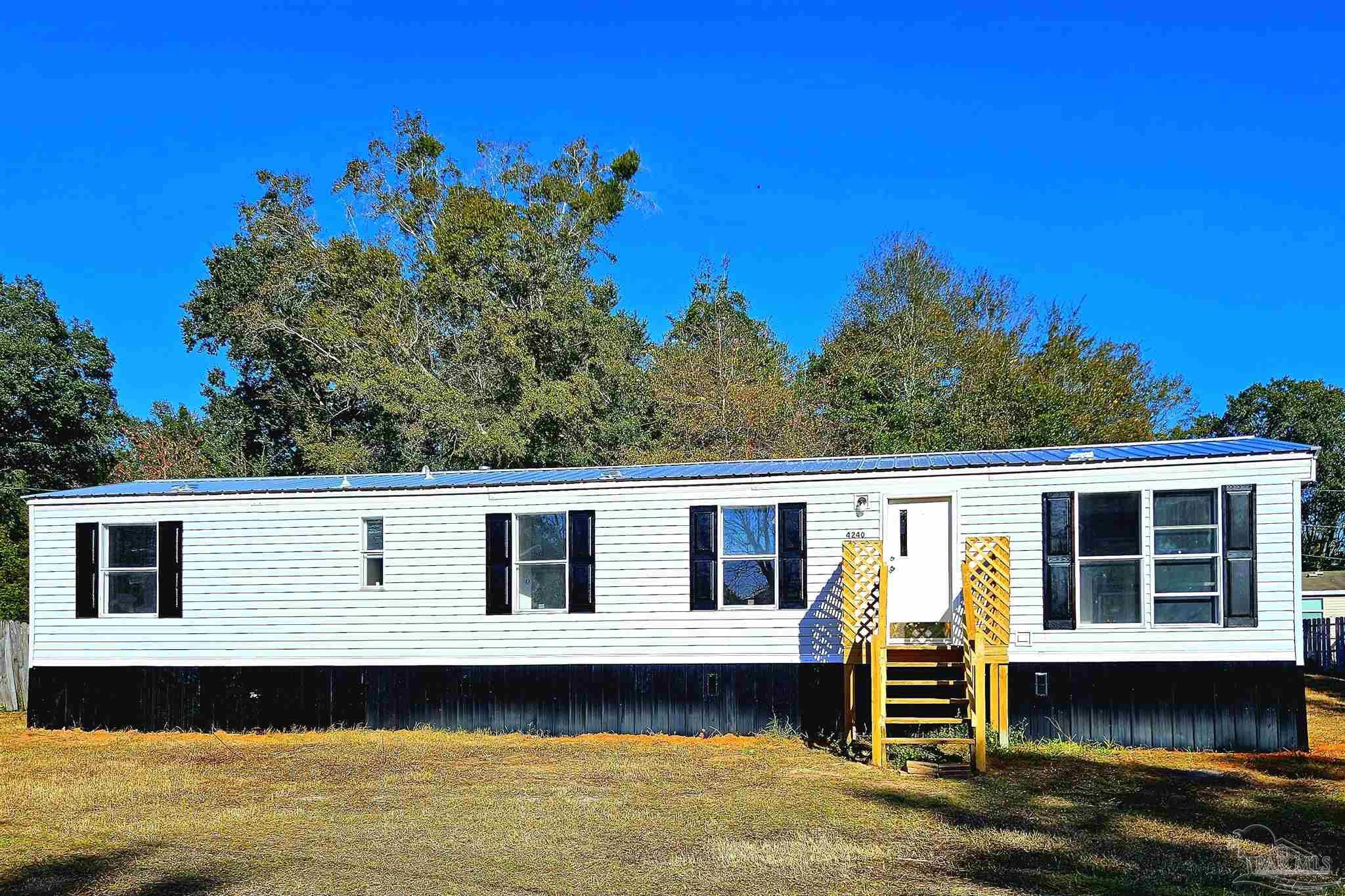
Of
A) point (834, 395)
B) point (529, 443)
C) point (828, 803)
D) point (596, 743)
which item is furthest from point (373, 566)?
point (834, 395)

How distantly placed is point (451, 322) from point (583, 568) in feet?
42.8

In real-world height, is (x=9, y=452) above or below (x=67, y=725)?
above

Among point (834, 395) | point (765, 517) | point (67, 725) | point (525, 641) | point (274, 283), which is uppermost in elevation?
point (274, 283)

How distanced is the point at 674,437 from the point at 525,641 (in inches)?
523

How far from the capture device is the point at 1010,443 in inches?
1058

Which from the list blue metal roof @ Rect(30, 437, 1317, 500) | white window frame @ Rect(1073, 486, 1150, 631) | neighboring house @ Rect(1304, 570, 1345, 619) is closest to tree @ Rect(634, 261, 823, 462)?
blue metal roof @ Rect(30, 437, 1317, 500)

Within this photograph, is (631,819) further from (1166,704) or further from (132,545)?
(132,545)

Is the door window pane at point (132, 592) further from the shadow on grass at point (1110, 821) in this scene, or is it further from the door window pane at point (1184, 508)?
the door window pane at point (1184, 508)

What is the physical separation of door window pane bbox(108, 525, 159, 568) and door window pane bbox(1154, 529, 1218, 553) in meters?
12.8

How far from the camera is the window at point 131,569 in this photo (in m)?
16.3

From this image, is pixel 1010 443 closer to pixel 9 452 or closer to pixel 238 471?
pixel 238 471

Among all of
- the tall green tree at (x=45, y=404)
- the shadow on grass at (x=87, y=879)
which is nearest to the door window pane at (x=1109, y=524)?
the shadow on grass at (x=87, y=879)

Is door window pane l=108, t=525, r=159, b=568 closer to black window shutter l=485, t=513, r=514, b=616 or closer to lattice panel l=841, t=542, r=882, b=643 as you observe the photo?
black window shutter l=485, t=513, r=514, b=616

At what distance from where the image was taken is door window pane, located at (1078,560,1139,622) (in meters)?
13.7
